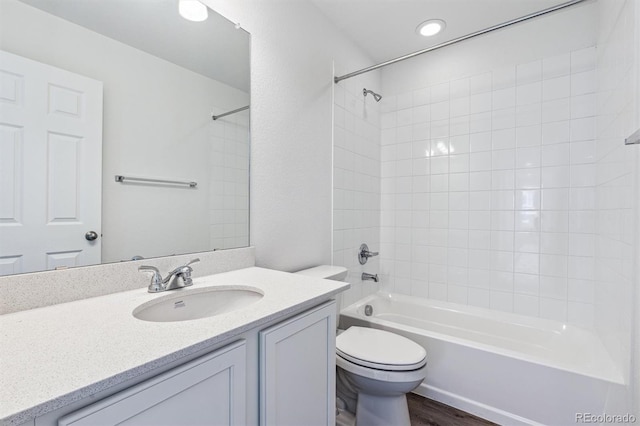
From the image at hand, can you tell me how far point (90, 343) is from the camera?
23.8 inches

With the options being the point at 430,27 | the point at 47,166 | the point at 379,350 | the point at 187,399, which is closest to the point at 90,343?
the point at 187,399

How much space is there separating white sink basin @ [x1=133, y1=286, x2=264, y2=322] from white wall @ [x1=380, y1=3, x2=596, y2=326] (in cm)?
176

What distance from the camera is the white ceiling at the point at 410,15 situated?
185 cm

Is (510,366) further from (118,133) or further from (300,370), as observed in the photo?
(118,133)

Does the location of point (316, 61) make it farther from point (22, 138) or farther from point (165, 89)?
point (22, 138)

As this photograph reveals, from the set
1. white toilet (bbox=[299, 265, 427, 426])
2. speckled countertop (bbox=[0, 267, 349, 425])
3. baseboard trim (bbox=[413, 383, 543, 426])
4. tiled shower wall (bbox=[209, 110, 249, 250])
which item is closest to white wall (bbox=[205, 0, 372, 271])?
tiled shower wall (bbox=[209, 110, 249, 250])

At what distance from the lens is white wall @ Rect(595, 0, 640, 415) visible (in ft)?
3.74

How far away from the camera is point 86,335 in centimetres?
64

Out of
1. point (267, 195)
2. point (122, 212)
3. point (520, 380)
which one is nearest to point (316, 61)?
point (267, 195)

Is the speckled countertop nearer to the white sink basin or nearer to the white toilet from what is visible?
the white sink basin

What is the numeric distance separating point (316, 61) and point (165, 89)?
3.52ft

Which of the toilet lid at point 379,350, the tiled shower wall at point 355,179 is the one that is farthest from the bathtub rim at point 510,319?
the toilet lid at point 379,350

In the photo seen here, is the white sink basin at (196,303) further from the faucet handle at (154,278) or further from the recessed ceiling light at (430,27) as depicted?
the recessed ceiling light at (430,27)

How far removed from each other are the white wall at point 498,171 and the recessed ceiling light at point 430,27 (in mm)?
262
